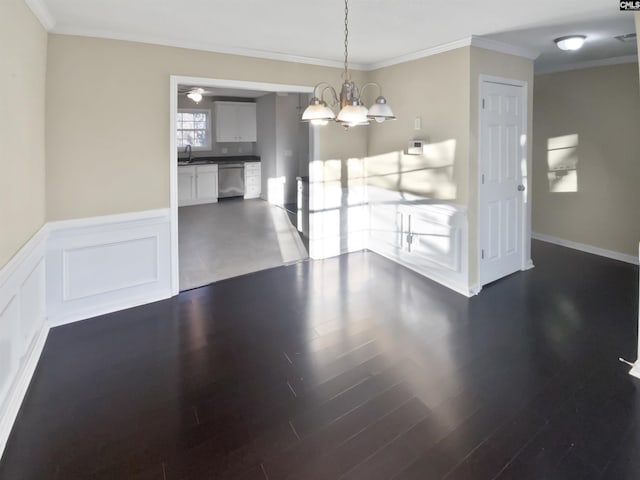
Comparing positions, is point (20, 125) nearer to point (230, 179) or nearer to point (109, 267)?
point (109, 267)

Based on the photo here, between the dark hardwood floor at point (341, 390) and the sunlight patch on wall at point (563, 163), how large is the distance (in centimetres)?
192

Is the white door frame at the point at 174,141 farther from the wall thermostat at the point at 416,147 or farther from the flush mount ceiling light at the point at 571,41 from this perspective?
the flush mount ceiling light at the point at 571,41

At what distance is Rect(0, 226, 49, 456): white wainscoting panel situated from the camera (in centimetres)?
209

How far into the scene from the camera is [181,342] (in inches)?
119

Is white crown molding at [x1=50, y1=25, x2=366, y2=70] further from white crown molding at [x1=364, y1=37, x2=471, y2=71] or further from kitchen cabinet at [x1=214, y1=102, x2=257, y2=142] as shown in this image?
kitchen cabinet at [x1=214, y1=102, x2=257, y2=142]

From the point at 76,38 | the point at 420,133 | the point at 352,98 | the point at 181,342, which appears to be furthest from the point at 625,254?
the point at 76,38

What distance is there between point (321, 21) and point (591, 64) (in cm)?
371

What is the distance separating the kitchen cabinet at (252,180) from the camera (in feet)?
30.8

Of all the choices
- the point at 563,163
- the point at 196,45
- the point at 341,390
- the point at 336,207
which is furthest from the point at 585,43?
the point at 341,390

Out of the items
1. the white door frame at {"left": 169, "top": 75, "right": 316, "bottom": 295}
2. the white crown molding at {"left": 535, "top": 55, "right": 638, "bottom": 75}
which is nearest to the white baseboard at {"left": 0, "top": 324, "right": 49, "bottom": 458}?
the white door frame at {"left": 169, "top": 75, "right": 316, "bottom": 295}

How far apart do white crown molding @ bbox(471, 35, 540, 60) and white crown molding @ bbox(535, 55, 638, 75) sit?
3.79 feet

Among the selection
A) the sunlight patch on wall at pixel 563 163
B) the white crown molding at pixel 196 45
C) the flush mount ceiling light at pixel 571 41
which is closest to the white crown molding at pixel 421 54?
the white crown molding at pixel 196 45

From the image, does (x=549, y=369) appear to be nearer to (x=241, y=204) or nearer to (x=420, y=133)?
(x=420, y=133)

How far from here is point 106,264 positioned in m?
3.53
